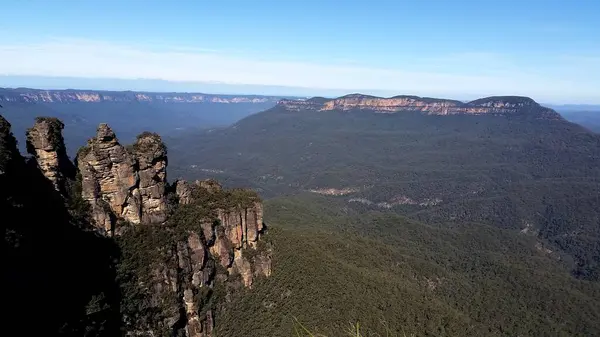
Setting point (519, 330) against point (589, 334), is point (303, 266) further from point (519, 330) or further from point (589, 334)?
point (589, 334)

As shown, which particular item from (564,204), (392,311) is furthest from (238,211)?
(564,204)

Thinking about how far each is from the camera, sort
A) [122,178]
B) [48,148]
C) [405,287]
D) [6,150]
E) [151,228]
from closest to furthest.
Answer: [6,150]
[48,148]
[122,178]
[151,228]
[405,287]

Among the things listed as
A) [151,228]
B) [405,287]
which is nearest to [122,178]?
[151,228]

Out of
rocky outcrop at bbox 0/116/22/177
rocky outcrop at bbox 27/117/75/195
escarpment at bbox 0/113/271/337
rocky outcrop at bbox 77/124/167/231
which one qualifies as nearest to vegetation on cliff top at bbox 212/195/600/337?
escarpment at bbox 0/113/271/337

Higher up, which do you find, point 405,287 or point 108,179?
point 108,179

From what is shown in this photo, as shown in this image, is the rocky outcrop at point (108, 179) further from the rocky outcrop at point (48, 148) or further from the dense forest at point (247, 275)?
the rocky outcrop at point (48, 148)

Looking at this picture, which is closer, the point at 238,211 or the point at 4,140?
the point at 4,140

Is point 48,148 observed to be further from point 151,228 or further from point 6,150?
point 151,228
